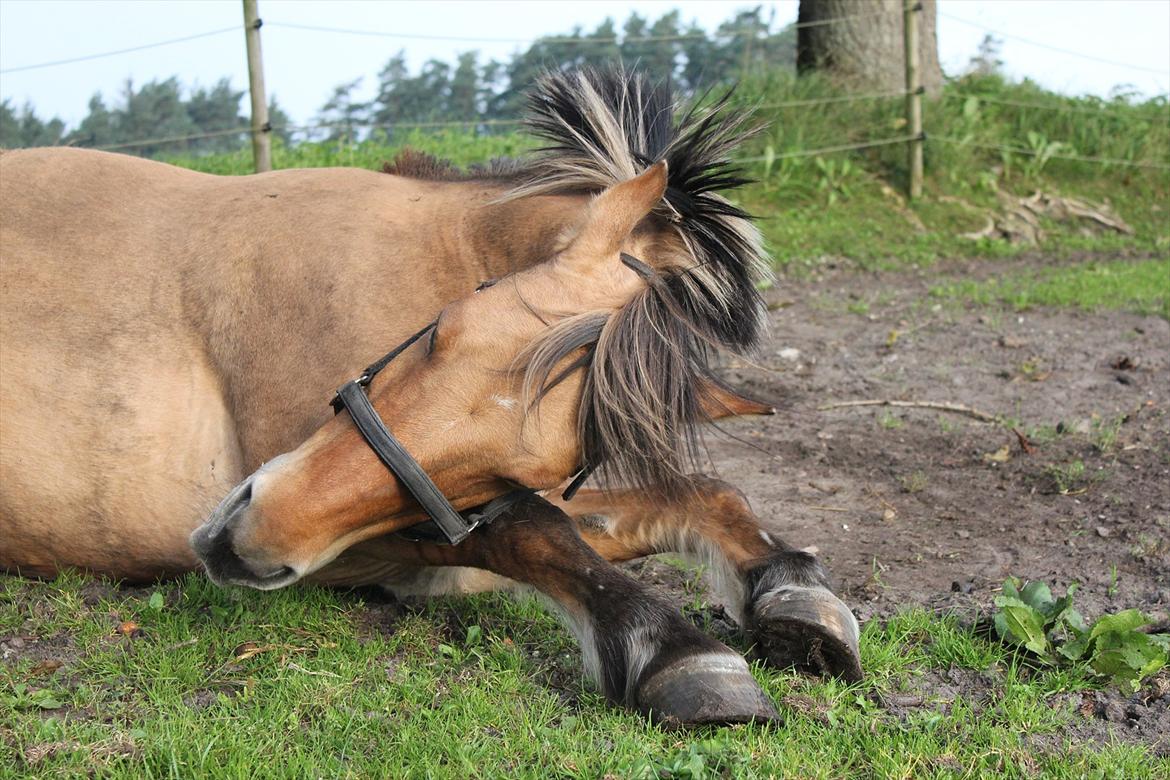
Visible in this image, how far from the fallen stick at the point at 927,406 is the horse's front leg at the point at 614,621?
9.06 ft

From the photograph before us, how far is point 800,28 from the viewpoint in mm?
11000

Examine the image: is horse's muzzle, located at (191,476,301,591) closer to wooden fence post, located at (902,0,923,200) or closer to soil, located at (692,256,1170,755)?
soil, located at (692,256,1170,755)

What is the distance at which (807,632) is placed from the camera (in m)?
2.65

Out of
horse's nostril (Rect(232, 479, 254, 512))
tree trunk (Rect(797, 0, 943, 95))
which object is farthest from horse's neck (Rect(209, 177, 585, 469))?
tree trunk (Rect(797, 0, 943, 95))

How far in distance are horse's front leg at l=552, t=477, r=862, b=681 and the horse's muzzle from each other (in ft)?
3.09

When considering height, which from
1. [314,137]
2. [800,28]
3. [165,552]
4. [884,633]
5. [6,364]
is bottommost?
[884,633]

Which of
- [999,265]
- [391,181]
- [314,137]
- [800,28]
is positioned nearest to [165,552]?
[391,181]

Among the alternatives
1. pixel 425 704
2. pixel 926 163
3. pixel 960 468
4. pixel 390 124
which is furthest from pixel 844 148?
pixel 425 704

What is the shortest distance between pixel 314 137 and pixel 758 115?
4017 millimetres

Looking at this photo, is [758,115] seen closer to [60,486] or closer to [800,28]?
[800,28]

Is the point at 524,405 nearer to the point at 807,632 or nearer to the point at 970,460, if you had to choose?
the point at 807,632

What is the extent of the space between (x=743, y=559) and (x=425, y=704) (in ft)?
3.53

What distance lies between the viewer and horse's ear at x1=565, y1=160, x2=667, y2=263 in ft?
8.68

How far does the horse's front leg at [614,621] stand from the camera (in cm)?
239
